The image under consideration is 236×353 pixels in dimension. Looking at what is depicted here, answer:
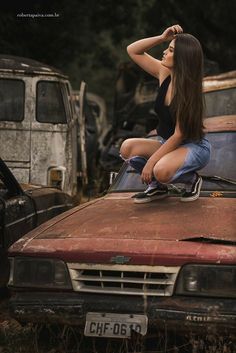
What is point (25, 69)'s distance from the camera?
9.76m

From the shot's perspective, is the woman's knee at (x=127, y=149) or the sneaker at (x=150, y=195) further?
the woman's knee at (x=127, y=149)

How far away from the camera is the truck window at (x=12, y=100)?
9.76m

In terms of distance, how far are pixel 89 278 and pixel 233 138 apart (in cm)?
189

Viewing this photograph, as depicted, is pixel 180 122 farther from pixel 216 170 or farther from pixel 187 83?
pixel 216 170

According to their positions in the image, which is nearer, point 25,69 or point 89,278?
point 89,278


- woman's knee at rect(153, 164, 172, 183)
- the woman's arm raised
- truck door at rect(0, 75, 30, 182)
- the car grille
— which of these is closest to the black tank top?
the woman's arm raised

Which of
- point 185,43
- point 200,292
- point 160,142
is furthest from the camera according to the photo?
point 160,142

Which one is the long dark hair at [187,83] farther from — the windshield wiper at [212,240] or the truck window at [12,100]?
the truck window at [12,100]

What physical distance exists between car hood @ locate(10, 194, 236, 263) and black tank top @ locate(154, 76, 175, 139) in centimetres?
50

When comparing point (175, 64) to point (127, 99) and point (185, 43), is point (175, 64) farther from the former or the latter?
point (127, 99)

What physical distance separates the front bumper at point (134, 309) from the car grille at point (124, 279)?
4 centimetres

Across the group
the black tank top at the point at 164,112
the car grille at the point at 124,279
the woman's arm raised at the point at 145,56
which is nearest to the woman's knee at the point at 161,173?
the black tank top at the point at 164,112

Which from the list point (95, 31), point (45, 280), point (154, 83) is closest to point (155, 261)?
point (45, 280)

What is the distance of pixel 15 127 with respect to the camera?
9828mm
